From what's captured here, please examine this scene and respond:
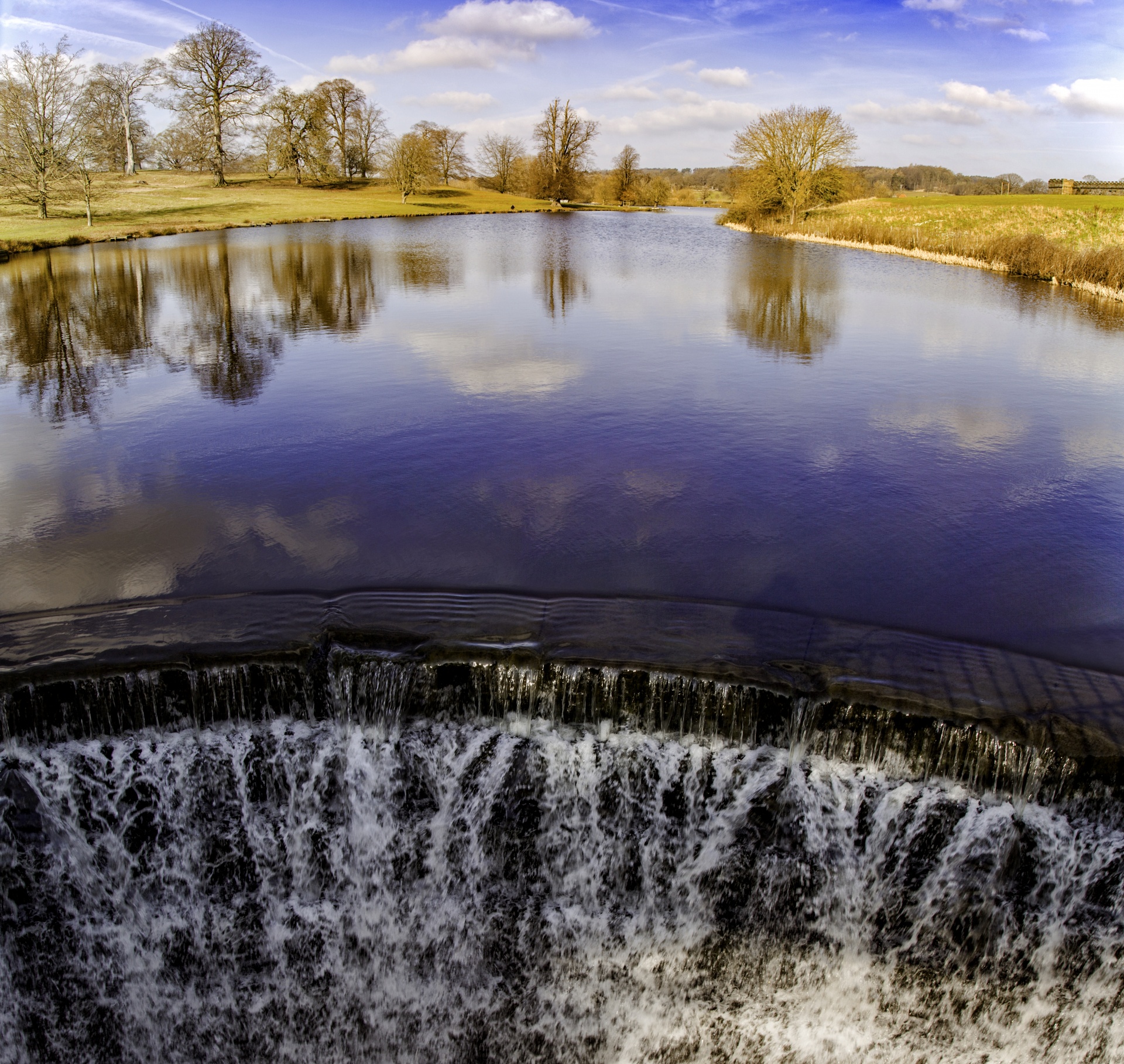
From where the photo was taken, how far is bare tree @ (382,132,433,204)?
63938 millimetres

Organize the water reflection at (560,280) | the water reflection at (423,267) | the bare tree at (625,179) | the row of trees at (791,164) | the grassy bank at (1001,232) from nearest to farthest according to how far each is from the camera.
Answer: the water reflection at (560,280), the water reflection at (423,267), the grassy bank at (1001,232), the row of trees at (791,164), the bare tree at (625,179)

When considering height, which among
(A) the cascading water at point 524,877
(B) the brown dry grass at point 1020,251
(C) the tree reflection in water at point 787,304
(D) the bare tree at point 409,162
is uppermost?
(D) the bare tree at point 409,162

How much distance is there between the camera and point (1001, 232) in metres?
38.6

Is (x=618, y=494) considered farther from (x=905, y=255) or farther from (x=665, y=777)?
(x=905, y=255)

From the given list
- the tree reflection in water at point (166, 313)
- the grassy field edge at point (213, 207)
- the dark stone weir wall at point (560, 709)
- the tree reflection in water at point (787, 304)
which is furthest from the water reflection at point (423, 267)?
the dark stone weir wall at point (560, 709)

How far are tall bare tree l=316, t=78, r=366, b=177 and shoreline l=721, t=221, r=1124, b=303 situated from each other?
128ft

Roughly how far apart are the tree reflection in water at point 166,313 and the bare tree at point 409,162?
37147 mm

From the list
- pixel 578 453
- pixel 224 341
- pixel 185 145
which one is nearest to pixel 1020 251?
pixel 578 453

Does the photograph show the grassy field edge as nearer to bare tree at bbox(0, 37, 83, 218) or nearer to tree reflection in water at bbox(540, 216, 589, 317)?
bare tree at bbox(0, 37, 83, 218)

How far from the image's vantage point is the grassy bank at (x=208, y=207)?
36.4 metres

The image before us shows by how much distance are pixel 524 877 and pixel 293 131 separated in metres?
69.0

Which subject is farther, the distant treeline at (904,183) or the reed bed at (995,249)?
the distant treeline at (904,183)

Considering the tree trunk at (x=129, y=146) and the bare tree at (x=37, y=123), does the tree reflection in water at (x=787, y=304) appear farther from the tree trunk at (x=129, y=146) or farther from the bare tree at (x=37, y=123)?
the tree trunk at (x=129, y=146)

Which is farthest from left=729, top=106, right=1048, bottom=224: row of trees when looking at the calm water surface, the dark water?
the dark water
